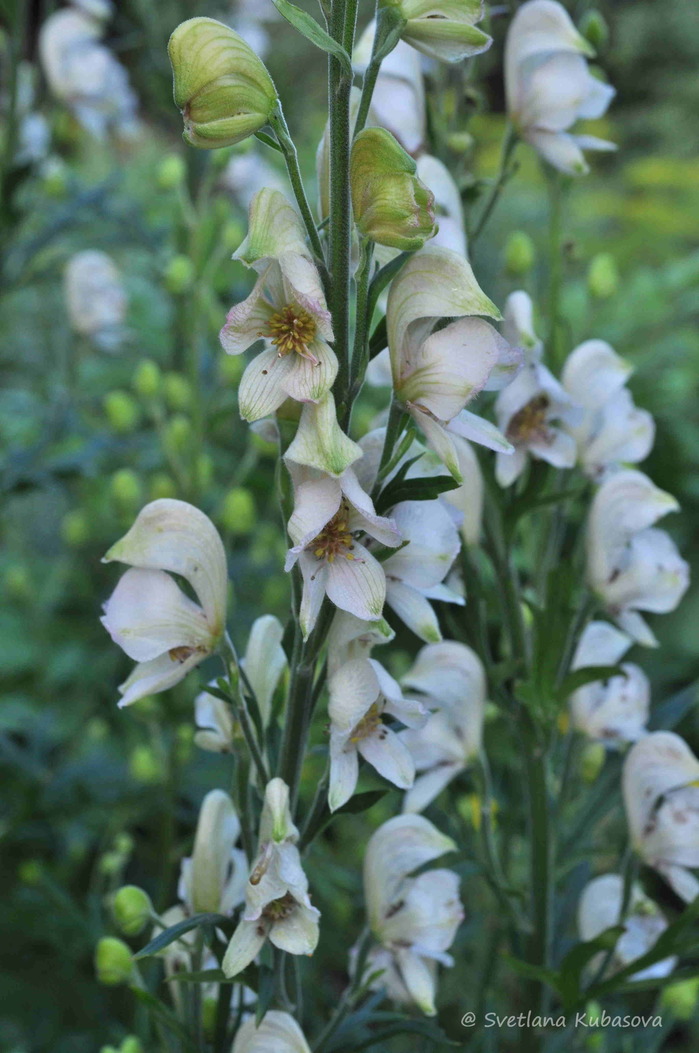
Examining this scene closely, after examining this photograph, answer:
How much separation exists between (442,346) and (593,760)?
665 mm

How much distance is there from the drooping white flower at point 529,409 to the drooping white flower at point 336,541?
28 centimetres

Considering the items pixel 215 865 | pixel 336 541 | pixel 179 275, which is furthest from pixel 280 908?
pixel 179 275

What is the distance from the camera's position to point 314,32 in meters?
0.55

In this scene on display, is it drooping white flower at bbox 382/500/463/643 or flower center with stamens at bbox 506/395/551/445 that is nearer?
drooping white flower at bbox 382/500/463/643

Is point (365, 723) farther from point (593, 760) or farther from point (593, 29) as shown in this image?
point (593, 29)

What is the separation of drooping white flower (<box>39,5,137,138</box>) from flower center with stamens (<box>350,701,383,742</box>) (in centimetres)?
148

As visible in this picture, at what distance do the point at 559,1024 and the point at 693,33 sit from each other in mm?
6120

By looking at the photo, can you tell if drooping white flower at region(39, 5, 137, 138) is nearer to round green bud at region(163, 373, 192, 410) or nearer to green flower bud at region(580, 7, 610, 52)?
round green bud at region(163, 373, 192, 410)

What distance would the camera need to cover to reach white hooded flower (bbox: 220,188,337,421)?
1.89ft

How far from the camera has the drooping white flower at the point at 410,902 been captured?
80cm

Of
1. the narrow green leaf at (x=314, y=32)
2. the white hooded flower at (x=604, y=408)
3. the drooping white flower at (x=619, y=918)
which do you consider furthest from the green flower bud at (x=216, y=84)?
the drooping white flower at (x=619, y=918)

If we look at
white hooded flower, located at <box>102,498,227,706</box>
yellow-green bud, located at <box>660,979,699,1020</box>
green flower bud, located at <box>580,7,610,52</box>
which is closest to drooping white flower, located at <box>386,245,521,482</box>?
white hooded flower, located at <box>102,498,227,706</box>

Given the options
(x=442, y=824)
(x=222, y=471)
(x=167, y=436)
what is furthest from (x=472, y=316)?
(x=222, y=471)

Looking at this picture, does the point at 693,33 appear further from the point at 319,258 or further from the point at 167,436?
the point at 319,258
